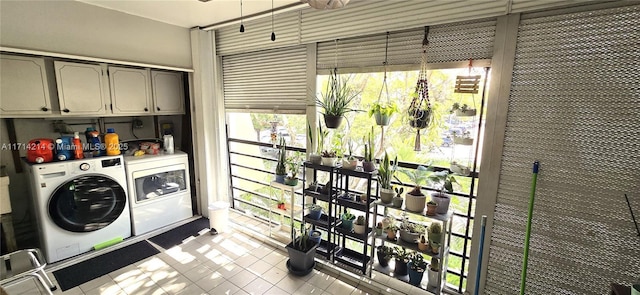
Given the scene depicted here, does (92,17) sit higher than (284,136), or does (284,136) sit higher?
(92,17)

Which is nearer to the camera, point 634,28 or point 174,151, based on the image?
point 634,28

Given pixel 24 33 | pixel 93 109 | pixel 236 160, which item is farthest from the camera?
pixel 236 160

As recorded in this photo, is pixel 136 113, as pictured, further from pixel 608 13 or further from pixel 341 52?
pixel 608 13

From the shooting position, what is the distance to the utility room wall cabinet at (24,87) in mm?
2250

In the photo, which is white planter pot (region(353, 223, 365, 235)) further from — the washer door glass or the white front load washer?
the washer door glass

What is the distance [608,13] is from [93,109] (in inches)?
171

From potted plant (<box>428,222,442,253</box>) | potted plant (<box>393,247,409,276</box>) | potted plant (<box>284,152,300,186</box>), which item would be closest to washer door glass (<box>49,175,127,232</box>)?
potted plant (<box>284,152,300,186</box>)

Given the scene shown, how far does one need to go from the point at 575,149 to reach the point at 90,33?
430cm

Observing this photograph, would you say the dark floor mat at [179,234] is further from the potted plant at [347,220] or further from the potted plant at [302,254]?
the potted plant at [347,220]

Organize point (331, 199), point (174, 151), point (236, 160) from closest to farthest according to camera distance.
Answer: point (331, 199), point (174, 151), point (236, 160)

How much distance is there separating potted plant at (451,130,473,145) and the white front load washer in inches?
127

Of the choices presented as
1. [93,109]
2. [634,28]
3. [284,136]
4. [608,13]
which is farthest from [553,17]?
[93,109]

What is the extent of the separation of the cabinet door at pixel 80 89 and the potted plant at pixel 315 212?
101 inches

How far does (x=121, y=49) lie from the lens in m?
2.85
